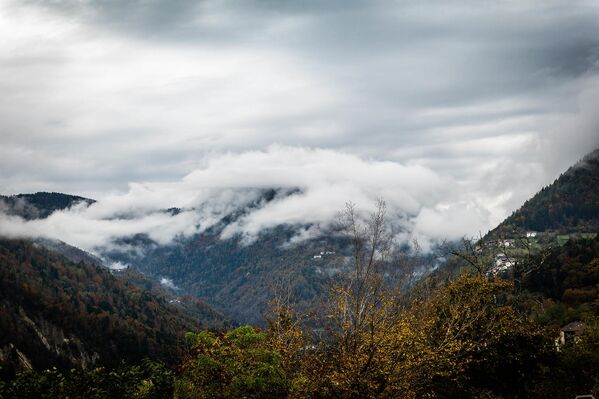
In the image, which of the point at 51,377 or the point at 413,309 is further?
the point at 413,309

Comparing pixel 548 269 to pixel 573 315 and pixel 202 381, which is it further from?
pixel 202 381

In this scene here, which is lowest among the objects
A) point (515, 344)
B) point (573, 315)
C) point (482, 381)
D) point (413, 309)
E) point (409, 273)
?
point (573, 315)

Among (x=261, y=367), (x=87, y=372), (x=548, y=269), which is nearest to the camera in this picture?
(x=261, y=367)

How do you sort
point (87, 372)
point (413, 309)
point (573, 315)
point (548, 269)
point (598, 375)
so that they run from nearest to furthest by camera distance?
point (87, 372) < point (598, 375) < point (413, 309) < point (573, 315) < point (548, 269)

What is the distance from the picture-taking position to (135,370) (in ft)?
116

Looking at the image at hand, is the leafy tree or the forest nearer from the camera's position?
the leafy tree

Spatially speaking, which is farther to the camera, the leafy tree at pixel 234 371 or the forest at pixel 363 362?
the forest at pixel 363 362

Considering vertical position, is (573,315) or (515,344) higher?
(515,344)

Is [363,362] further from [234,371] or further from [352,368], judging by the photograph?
[234,371]

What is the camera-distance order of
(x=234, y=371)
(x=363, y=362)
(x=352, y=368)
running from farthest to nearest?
(x=234, y=371)
(x=363, y=362)
(x=352, y=368)

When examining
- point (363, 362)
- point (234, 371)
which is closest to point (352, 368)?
point (363, 362)

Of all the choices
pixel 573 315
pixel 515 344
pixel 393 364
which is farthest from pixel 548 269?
pixel 393 364

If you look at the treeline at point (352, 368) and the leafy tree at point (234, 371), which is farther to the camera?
the treeline at point (352, 368)

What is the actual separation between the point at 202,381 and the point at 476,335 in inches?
820
